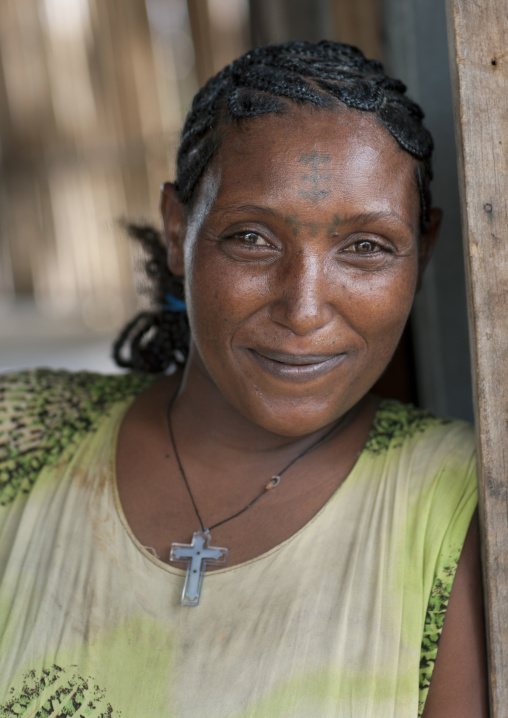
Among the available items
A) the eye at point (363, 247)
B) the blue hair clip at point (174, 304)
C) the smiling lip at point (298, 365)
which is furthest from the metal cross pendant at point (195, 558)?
the blue hair clip at point (174, 304)

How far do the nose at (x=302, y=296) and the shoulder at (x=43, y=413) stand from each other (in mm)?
680

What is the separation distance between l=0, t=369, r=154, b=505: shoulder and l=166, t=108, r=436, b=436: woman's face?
0.50 meters

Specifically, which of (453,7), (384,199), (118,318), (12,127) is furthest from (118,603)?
(12,127)

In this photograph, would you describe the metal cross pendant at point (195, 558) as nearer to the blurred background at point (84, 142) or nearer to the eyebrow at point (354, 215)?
the eyebrow at point (354, 215)

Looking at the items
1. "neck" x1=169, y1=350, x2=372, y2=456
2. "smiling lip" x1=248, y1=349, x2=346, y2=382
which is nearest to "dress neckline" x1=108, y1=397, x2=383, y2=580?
"neck" x1=169, y1=350, x2=372, y2=456

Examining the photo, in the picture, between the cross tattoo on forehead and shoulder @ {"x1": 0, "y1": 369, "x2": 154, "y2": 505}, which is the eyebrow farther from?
shoulder @ {"x1": 0, "y1": 369, "x2": 154, "y2": 505}

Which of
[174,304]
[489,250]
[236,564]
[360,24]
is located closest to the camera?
[489,250]

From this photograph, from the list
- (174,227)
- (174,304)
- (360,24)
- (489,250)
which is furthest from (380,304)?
(360,24)

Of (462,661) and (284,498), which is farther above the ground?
(284,498)

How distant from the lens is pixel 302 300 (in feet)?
4.50

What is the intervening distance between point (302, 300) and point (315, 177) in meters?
0.23

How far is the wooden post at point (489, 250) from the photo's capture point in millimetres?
1212

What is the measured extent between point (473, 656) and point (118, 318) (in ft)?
16.3

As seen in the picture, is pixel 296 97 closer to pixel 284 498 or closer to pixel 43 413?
pixel 284 498
